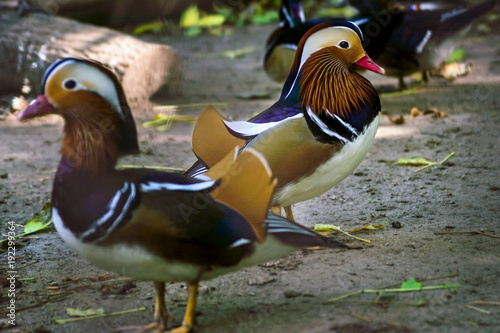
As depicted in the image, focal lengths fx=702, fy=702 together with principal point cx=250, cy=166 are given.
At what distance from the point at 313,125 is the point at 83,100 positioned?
110cm

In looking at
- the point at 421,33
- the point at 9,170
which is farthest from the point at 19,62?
the point at 421,33

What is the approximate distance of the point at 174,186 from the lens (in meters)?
2.33

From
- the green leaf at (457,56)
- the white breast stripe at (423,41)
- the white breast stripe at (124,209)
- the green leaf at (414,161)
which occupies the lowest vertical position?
the green leaf at (457,56)

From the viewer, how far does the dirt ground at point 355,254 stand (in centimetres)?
250

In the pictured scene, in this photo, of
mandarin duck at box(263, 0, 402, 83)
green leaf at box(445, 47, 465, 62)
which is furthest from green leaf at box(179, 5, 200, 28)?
green leaf at box(445, 47, 465, 62)

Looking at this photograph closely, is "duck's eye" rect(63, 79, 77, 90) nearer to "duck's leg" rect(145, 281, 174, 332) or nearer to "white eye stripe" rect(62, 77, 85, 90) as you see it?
"white eye stripe" rect(62, 77, 85, 90)

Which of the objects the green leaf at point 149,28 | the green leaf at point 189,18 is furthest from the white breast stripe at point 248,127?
the green leaf at point 189,18

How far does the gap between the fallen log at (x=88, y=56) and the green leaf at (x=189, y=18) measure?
298cm

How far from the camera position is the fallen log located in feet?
19.8

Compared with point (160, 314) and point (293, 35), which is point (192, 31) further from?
point (160, 314)

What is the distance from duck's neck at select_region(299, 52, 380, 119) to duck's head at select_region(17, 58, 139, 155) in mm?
1023

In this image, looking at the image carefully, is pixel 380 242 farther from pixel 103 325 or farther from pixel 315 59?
pixel 103 325

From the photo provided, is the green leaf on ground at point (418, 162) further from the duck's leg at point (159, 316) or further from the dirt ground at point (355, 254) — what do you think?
the duck's leg at point (159, 316)

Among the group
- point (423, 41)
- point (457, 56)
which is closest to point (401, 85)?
point (423, 41)
